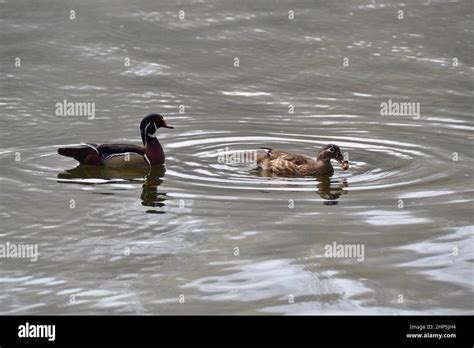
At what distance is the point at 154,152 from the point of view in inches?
581

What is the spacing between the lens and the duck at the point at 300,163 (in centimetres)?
1415

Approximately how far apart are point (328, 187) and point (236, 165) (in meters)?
1.63

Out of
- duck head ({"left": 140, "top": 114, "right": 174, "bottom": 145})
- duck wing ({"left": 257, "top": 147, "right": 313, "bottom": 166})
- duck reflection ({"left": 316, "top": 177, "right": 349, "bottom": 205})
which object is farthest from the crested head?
duck head ({"left": 140, "top": 114, "right": 174, "bottom": 145})

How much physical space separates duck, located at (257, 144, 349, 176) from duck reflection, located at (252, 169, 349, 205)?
0.09 meters

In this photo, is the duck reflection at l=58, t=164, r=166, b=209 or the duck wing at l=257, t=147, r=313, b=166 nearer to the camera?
the duck reflection at l=58, t=164, r=166, b=209

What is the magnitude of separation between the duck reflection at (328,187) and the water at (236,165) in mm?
46

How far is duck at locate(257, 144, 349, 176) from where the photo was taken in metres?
14.1

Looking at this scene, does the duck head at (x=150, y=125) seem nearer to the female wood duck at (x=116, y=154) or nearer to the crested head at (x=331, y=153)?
the female wood duck at (x=116, y=154)

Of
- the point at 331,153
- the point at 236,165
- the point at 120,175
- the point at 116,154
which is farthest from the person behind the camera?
the point at 236,165

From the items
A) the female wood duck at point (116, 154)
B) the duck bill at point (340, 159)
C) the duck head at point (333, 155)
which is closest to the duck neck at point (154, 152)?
the female wood duck at point (116, 154)

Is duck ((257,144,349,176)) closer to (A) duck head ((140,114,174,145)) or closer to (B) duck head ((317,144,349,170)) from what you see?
(B) duck head ((317,144,349,170))

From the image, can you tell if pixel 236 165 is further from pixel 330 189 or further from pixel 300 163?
pixel 330 189

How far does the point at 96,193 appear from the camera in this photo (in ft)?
43.3

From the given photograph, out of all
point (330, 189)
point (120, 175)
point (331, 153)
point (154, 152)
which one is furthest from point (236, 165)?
point (330, 189)
